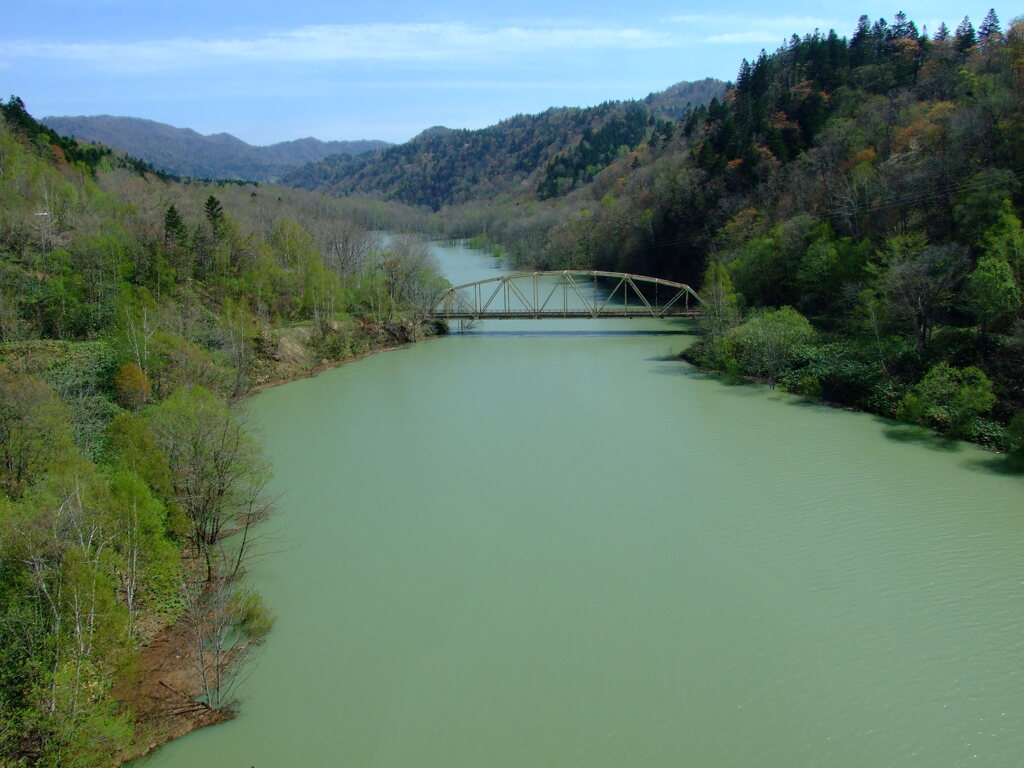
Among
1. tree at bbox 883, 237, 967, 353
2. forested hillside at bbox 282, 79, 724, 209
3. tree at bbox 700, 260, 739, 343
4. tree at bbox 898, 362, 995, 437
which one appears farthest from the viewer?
forested hillside at bbox 282, 79, 724, 209

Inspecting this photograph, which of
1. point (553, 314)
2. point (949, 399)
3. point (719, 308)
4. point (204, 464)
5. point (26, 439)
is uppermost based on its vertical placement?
point (719, 308)

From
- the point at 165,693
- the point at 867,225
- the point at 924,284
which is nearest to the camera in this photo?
the point at 165,693

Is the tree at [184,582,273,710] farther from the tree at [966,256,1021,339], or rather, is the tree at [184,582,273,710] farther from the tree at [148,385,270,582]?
the tree at [966,256,1021,339]

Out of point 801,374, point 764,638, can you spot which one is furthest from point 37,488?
point 801,374

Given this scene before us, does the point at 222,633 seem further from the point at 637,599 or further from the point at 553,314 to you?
the point at 553,314

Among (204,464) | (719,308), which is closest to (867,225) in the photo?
(719,308)

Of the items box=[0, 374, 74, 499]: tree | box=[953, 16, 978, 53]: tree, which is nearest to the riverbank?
box=[0, 374, 74, 499]: tree

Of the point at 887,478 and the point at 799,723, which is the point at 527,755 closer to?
the point at 799,723
